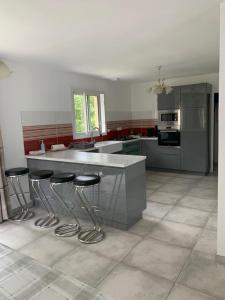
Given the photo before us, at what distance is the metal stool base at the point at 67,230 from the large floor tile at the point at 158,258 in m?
0.84

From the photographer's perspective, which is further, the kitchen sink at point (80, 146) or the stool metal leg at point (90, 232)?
the kitchen sink at point (80, 146)

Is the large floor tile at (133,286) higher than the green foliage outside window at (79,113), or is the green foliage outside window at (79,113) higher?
the green foliage outside window at (79,113)

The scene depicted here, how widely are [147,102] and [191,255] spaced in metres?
4.50

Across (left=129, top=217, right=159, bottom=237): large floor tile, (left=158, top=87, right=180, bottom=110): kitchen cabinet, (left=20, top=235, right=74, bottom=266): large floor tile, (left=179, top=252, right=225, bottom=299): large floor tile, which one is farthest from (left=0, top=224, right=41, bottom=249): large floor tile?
(left=158, top=87, right=180, bottom=110): kitchen cabinet

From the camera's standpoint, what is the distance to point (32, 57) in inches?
125

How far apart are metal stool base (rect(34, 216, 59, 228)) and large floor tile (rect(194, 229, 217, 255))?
72.5 inches

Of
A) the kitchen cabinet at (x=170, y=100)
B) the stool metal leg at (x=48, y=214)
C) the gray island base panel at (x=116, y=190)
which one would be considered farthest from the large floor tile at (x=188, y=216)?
the kitchen cabinet at (x=170, y=100)

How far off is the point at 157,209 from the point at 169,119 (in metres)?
2.54

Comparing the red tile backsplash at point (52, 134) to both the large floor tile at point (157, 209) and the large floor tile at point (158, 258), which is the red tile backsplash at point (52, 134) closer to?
the large floor tile at point (157, 209)

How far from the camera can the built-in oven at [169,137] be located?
5.28m

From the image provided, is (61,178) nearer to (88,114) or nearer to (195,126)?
(88,114)

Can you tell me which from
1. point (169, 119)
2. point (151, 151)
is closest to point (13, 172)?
point (151, 151)

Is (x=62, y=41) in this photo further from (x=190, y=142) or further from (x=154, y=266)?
(x=190, y=142)

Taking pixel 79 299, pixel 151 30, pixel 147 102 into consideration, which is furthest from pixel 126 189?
pixel 147 102
